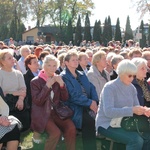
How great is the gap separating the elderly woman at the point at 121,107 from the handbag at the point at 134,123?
2.9 inches

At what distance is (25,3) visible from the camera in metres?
55.1

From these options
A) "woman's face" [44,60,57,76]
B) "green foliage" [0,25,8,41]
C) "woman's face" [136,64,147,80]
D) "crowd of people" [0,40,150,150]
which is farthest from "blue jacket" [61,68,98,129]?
"green foliage" [0,25,8,41]

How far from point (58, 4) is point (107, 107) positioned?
51.3 m

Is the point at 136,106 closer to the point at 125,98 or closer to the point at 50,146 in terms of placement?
the point at 125,98

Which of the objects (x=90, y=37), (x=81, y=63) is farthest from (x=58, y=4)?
(x=81, y=63)

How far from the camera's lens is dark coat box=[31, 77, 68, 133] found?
4809 mm

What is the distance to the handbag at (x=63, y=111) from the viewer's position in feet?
16.1

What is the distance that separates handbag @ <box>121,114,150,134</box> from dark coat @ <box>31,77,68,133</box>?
47.5 inches

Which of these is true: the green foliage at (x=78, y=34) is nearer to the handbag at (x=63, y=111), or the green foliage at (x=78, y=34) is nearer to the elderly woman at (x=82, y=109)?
the elderly woman at (x=82, y=109)

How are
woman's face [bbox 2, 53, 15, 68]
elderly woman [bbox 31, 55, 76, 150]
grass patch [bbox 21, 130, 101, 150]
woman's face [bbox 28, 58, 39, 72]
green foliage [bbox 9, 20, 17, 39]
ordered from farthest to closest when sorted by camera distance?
green foliage [bbox 9, 20, 17, 39], woman's face [bbox 28, 58, 39, 72], woman's face [bbox 2, 53, 15, 68], grass patch [bbox 21, 130, 101, 150], elderly woman [bbox 31, 55, 76, 150]

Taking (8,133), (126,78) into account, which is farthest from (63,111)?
(126,78)

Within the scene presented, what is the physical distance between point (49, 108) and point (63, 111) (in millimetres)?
225

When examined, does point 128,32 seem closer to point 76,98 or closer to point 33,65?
point 33,65

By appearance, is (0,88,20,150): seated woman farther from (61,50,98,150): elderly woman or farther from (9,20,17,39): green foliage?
(9,20,17,39): green foliage
